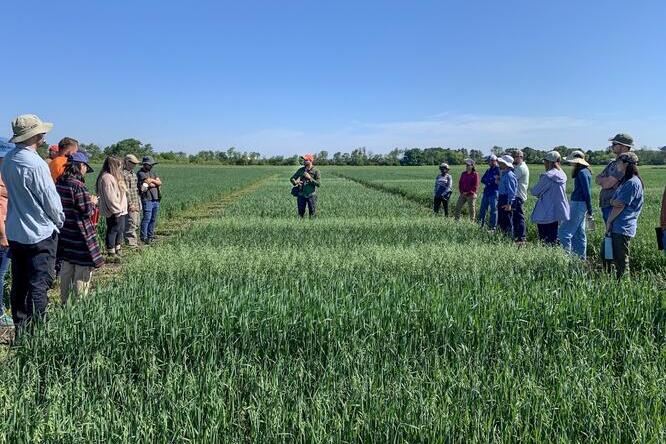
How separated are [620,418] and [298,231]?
864 centimetres

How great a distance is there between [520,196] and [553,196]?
7.30 feet

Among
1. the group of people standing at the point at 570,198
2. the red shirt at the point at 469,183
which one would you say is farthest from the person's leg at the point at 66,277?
the red shirt at the point at 469,183

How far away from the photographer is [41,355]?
4133mm

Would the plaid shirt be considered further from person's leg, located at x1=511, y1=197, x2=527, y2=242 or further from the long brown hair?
person's leg, located at x1=511, y1=197, x2=527, y2=242

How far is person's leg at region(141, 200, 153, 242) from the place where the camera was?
11984mm

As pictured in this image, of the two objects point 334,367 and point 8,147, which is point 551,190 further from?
point 8,147

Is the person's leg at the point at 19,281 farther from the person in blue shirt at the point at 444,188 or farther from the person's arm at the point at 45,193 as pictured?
the person in blue shirt at the point at 444,188

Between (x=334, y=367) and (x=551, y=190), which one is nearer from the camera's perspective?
(x=334, y=367)

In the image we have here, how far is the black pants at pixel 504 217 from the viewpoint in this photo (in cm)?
1170

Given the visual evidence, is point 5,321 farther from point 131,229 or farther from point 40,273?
point 131,229

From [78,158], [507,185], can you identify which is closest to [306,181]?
[507,185]

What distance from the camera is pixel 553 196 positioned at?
9.30m

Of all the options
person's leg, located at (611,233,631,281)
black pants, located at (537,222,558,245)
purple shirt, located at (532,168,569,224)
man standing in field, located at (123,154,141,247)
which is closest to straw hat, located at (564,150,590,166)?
purple shirt, located at (532,168,569,224)

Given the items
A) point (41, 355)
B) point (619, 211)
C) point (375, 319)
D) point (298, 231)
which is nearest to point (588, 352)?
point (375, 319)
